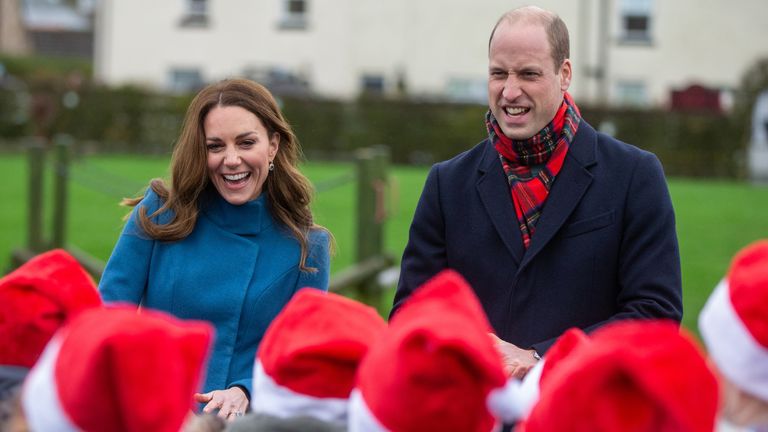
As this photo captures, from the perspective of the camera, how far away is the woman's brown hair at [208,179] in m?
3.91

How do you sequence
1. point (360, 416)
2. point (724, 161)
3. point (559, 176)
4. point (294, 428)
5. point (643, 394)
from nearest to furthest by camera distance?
point (643, 394), point (360, 416), point (294, 428), point (559, 176), point (724, 161)

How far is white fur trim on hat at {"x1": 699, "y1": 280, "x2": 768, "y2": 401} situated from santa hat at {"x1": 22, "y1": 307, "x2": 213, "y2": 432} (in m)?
0.96

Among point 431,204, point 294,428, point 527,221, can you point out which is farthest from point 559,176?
point 294,428

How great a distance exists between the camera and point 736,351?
7.25 feet

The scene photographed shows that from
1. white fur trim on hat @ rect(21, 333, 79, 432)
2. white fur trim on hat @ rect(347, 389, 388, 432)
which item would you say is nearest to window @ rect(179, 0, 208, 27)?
white fur trim on hat @ rect(21, 333, 79, 432)

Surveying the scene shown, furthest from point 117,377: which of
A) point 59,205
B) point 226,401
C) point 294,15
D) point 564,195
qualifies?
point 294,15

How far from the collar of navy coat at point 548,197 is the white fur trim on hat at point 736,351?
1.36 m

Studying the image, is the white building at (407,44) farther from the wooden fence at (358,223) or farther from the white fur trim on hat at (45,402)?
the white fur trim on hat at (45,402)

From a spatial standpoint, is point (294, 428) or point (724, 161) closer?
point (294, 428)

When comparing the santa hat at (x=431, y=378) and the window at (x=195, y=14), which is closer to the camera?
the santa hat at (x=431, y=378)

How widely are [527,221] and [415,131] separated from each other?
81.3 ft

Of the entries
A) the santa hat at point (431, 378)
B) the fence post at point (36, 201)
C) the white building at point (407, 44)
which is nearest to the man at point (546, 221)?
the santa hat at point (431, 378)

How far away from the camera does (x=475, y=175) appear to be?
3.83 m

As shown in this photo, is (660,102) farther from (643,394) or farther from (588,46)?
(643,394)
